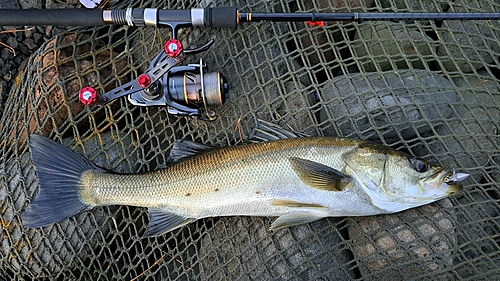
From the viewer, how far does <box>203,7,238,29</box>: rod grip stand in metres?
3.15

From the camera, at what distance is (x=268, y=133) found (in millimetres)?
3043

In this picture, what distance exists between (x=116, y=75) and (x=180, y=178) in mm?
1208

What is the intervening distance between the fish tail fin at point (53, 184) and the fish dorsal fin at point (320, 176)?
153cm

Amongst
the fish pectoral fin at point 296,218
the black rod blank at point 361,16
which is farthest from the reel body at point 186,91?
the fish pectoral fin at point 296,218

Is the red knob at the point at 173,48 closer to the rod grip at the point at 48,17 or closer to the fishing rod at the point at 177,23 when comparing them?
the fishing rod at the point at 177,23

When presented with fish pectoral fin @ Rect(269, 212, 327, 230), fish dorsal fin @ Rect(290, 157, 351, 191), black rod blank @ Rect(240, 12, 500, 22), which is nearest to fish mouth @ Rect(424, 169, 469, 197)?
fish dorsal fin @ Rect(290, 157, 351, 191)

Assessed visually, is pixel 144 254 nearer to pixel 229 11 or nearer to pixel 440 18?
pixel 229 11

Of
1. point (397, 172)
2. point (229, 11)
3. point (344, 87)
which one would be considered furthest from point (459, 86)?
point (229, 11)

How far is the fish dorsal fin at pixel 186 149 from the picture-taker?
306cm

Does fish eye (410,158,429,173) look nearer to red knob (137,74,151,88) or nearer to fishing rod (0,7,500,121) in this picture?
fishing rod (0,7,500,121)

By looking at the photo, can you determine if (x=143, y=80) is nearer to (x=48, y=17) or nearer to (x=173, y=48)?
(x=173, y=48)

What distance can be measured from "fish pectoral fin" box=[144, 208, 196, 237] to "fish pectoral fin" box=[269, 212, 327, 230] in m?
0.61

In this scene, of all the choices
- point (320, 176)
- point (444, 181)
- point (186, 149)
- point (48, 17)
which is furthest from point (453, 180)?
point (48, 17)

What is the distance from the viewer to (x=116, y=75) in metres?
3.61
